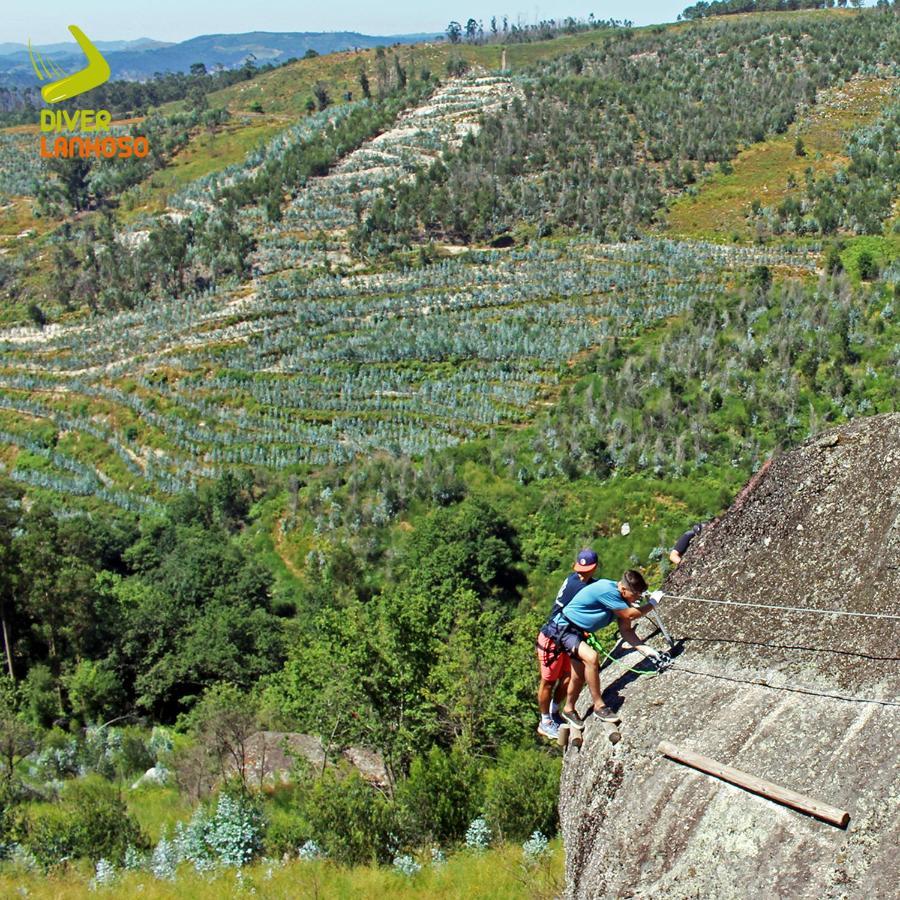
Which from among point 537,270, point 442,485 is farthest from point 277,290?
point 442,485

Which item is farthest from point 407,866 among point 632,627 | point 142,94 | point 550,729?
point 142,94

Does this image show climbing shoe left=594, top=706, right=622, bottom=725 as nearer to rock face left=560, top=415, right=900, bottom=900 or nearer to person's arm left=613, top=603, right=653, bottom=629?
rock face left=560, top=415, right=900, bottom=900

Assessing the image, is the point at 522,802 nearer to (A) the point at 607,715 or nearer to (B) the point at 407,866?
(B) the point at 407,866

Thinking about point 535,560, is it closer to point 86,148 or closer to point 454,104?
point 454,104

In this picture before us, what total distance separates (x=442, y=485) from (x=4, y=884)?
102 feet

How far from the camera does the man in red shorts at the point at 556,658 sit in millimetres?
11242

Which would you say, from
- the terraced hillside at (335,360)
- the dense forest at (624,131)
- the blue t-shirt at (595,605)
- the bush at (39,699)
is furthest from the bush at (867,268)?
the blue t-shirt at (595,605)

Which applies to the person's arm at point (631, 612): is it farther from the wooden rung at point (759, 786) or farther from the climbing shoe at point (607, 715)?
the wooden rung at point (759, 786)

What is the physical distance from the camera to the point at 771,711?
9.82 m

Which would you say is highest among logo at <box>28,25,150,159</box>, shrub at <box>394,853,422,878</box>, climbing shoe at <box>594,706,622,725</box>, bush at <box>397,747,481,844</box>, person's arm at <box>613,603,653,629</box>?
logo at <box>28,25,150,159</box>

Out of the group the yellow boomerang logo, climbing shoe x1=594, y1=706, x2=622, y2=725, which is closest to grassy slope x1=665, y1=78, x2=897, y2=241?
the yellow boomerang logo

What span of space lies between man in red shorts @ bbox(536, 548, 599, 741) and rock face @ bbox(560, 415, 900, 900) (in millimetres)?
419

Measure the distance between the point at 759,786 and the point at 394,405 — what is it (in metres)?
46.2

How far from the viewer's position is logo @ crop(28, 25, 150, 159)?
7925cm
